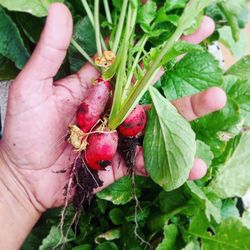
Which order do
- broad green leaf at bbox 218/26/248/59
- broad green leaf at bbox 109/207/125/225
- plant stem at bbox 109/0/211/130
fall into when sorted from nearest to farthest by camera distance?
plant stem at bbox 109/0/211/130 → broad green leaf at bbox 109/207/125/225 → broad green leaf at bbox 218/26/248/59

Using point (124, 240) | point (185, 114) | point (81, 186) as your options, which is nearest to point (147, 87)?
point (185, 114)

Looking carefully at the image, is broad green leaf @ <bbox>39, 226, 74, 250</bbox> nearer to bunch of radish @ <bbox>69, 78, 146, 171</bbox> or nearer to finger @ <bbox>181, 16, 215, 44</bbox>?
bunch of radish @ <bbox>69, 78, 146, 171</bbox>

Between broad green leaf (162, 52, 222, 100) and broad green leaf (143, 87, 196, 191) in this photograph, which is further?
broad green leaf (162, 52, 222, 100)

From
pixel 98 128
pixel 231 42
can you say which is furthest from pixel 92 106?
pixel 231 42

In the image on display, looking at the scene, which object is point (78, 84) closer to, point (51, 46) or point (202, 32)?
point (51, 46)

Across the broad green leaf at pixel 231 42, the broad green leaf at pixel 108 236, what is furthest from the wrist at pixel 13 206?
the broad green leaf at pixel 231 42

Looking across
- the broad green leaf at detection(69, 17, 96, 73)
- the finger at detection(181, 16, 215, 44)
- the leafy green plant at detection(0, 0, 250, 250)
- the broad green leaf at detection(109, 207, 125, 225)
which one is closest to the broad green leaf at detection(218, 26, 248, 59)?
Result: the leafy green plant at detection(0, 0, 250, 250)

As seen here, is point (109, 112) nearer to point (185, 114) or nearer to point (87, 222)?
point (185, 114)
